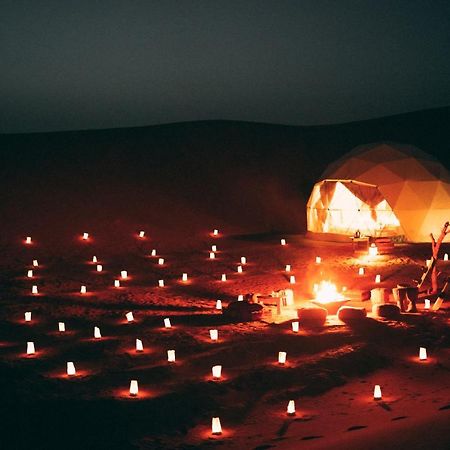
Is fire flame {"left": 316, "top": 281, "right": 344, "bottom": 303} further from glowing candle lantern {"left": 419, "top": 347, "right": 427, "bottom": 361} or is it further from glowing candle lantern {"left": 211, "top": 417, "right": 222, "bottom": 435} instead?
glowing candle lantern {"left": 211, "top": 417, "right": 222, "bottom": 435}

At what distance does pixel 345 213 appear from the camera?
2097 centimetres

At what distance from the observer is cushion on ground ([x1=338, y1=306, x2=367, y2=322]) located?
1155cm

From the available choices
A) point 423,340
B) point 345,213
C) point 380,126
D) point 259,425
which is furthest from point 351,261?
point 380,126

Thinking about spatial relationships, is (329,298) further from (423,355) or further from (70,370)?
(70,370)

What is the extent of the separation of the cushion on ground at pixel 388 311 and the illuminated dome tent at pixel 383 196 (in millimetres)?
8348

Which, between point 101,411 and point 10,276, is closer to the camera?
point 101,411

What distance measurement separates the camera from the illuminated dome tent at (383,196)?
20109 millimetres

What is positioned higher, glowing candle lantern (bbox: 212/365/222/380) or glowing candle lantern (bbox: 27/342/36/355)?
glowing candle lantern (bbox: 27/342/36/355)

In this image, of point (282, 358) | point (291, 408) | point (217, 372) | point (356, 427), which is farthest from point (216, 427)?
point (282, 358)

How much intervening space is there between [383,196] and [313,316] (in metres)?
9.67

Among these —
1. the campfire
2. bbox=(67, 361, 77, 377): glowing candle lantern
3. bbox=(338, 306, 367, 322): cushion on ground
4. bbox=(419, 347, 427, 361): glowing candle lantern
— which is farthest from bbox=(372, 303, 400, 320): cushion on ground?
bbox=(67, 361, 77, 377): glowing candle lantern

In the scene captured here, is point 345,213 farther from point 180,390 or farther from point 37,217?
point 180,390

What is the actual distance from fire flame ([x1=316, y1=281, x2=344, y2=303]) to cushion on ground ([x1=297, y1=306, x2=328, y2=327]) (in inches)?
54.0

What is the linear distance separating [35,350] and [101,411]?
113 inches
